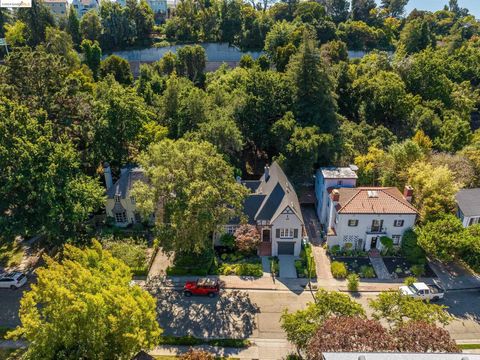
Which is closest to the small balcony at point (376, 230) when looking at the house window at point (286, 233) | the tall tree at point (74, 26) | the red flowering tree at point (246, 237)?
the house window at point (286, 233)

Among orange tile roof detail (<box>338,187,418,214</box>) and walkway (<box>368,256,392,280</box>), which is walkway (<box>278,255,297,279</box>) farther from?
walkway (<box>368,256,392,280</box>)

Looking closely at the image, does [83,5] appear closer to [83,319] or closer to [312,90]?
[312,90]

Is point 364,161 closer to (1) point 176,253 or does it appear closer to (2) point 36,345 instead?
(1) point 176,253

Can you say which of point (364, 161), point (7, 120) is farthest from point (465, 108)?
point (7, 120)

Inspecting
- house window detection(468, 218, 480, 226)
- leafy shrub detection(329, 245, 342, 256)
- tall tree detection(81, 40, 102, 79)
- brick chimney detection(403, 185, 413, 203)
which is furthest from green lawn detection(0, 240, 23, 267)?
house window detection(468, 218, 480, 226)

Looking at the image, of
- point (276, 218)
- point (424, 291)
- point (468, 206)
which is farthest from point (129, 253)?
point (468, 206)

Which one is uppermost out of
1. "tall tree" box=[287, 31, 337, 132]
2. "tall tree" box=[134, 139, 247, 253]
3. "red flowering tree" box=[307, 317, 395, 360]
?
"tall tree" box=[287, 31, 337, 132]
